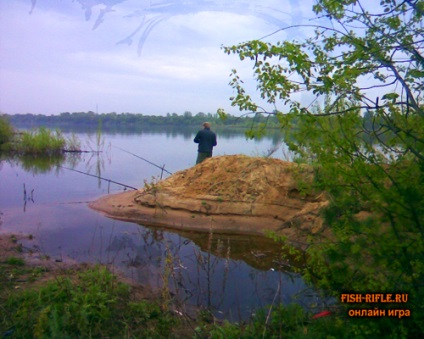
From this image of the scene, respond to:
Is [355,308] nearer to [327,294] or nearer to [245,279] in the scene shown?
[327,294]

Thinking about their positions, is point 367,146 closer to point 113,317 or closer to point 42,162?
point 113,317

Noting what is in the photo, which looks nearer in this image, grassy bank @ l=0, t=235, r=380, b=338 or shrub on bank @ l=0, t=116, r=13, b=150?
grassy bank @ l=0, t=235, r=380, b=338

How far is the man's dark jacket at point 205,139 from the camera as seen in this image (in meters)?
16.9

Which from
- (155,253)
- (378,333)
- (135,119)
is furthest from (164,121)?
(378,333)

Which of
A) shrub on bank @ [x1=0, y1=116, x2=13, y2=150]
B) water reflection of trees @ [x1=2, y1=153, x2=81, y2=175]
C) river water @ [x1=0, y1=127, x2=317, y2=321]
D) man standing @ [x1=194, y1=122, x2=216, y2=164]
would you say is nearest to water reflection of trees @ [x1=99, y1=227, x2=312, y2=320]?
river water @ [x1=0, y1=127, x2=317, y2=321]

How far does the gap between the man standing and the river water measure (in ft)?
6.57

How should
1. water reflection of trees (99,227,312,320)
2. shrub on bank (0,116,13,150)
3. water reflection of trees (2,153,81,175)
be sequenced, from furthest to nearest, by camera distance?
shrub on bank (0,116,13,150)
water reflection of trees (2,153,81,175)
water reflection of trees (99,227,312,320)

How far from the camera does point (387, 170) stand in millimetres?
4020

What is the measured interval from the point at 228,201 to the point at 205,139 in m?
4.33

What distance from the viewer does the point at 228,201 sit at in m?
13.5

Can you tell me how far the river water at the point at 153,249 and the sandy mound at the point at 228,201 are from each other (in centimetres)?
72

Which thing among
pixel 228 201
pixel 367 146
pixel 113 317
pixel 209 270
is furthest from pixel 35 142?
pixel 367 146

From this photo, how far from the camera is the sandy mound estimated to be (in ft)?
41.5

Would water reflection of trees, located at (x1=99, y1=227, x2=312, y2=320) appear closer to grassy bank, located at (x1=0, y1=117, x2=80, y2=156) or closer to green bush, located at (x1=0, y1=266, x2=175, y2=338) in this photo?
green bush, located at (x1=0, y1=266, x2=175, y2=338)
